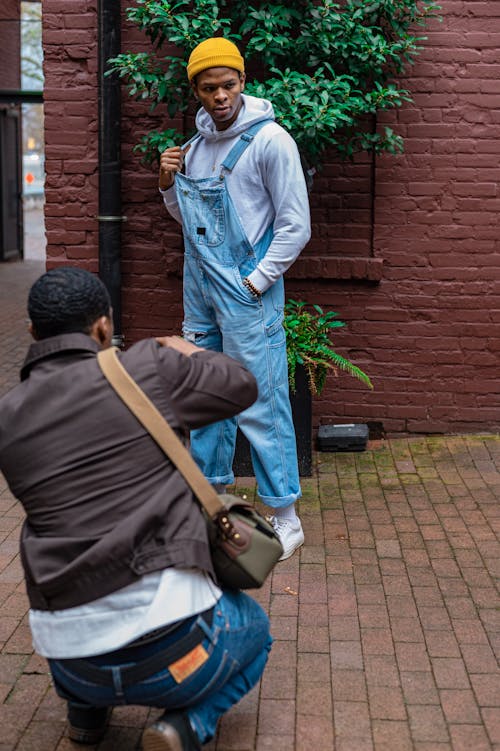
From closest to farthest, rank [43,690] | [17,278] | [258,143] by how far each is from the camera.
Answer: [43,690], [258,143], [17,278]

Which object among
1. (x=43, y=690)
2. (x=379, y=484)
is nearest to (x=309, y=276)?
(x=379, y=484)

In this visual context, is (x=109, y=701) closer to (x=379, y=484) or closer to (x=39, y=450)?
(x=39, y=450)

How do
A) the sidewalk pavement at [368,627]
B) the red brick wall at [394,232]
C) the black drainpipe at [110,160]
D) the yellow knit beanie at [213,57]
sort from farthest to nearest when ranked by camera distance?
the red brick wall at [394,232] → the black drainpipe at [110,160] → the yellow knit beanie at [213,57] → the sidewalk pavement at [368,627]

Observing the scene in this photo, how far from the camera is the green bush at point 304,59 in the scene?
598cm

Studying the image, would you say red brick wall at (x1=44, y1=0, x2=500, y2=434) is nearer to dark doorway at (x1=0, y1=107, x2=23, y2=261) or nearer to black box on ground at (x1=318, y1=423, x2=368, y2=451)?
black box on ground at (x1=318, y1=423, x2=368, y2=451)

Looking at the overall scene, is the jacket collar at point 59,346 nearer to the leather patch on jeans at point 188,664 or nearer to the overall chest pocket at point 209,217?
the leather patch on jeans at point 188,664

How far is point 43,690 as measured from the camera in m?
3.95

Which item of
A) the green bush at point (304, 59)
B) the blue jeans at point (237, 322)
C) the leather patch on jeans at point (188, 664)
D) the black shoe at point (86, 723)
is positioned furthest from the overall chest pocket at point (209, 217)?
the leather patch on jeans at point (188, 664)

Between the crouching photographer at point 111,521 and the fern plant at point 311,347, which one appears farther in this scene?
the fern plant at point 311,347

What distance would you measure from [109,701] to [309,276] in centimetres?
405

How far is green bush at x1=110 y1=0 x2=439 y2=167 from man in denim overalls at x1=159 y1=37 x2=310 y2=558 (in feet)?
3.12

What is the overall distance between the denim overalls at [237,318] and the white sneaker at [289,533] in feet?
0.36

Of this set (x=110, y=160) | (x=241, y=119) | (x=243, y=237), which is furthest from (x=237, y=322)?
(x=110, y=160)

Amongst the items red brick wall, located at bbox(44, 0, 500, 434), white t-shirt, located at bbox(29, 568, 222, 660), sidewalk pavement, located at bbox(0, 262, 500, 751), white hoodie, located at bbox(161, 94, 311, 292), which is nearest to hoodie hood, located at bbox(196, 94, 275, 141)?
white hoodie, located at bbox(161, 94, 311, 292)
